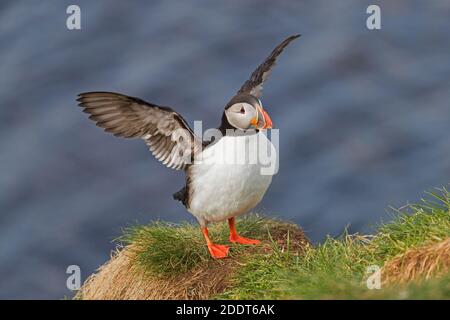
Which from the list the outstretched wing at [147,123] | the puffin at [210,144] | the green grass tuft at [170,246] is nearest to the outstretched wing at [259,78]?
the puffin at [210,144]

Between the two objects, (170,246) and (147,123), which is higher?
(147,123)

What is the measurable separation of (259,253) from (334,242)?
590mm

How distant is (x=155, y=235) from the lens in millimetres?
7699

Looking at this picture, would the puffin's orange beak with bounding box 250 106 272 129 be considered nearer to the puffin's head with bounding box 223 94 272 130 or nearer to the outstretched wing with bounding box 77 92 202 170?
the puffin's head with bounding box 223 94 272 130

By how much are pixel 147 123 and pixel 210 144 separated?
1.72ft

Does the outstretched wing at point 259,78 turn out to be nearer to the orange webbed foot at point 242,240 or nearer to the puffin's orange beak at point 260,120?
the puffin's orange beak at point 260,120

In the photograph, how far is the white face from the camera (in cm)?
736

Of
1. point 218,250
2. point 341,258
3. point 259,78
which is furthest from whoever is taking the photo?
point 259,78

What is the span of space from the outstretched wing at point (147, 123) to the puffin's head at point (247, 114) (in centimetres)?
38

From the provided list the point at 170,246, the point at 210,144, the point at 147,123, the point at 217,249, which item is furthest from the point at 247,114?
the point at 170,246

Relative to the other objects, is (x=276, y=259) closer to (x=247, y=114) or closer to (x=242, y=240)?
(x=242, y=240)

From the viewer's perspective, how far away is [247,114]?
7371 millimetres
